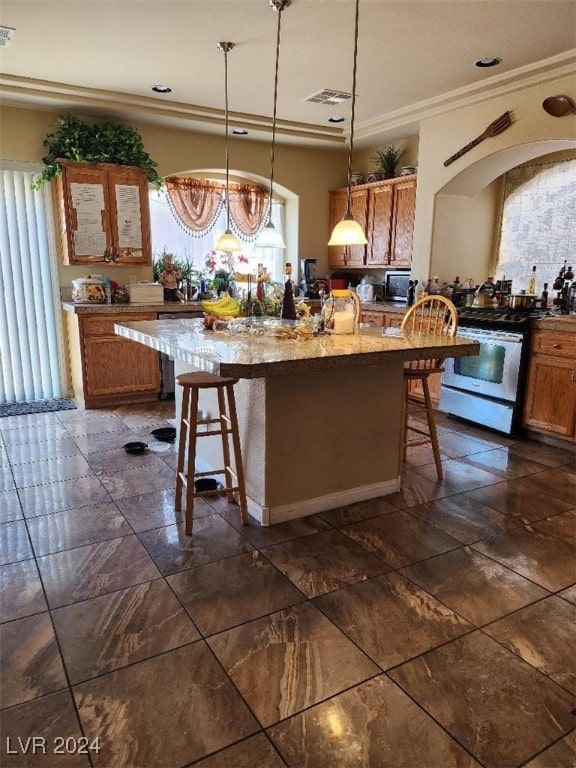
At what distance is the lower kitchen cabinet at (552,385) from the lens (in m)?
3.74

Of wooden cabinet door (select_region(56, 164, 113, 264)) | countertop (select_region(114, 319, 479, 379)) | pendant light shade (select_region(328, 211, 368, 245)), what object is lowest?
countertop (select_region(114, 319, 479, 379))

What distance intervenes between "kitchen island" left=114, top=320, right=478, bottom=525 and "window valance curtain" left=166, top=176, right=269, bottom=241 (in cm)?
305

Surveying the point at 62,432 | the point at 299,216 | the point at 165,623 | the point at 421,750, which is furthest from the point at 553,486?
the point at 299,216

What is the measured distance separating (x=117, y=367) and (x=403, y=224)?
10.6 feet

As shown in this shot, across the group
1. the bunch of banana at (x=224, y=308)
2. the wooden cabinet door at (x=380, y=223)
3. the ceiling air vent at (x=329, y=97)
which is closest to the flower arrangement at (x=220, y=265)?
the wooden cabinet door at (x=380, y=223)

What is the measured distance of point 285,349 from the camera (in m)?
2.47

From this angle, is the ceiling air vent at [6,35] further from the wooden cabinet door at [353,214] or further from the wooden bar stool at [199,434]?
the wooden cabinet door at [353,214]

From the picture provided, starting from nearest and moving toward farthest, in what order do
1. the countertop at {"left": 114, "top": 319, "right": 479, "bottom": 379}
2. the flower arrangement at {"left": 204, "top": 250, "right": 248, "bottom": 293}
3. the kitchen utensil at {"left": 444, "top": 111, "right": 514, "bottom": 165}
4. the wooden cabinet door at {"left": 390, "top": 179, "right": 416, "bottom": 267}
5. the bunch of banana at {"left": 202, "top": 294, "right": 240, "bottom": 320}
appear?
the countertop at {"left": 114, "top": 319, "right": 479, "bottom": 379} → the bunch of banana at {"left": 202, "top": 294, "right": 240, "bottom": 320} → the kitchen utensil at {"left": 444, "top": 111, "right": 514, "bottom": 165} → the wooden cabinet door at {"left": 390, "top": 179, "right": 416, "bottom": 267} → the flower arrangement at {"left": 204, "top": 250, "right": 248, "bottom": 293}

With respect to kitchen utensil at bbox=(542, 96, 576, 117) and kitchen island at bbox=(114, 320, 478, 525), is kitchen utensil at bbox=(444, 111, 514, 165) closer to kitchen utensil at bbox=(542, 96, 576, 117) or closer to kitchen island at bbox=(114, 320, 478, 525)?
kitchen utensil at bbox=(542, 96, 576, 117)

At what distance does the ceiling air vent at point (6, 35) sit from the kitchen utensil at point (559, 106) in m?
3.70

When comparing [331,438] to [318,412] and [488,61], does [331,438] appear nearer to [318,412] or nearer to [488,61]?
[318,412]

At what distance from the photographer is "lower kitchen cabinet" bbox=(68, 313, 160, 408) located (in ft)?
15.6

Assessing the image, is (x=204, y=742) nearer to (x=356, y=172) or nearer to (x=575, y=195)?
(x=575, y=195)

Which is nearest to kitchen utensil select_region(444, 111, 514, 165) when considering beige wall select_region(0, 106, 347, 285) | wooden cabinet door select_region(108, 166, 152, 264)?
beige wall select_region(0, 106, 347, 285)
